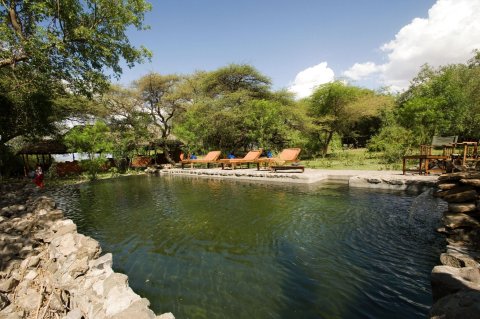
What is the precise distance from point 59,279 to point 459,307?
5.22m

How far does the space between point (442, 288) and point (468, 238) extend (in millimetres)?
2330

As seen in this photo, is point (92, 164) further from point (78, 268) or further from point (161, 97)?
point (78, 268)

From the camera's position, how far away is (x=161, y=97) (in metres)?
26.5

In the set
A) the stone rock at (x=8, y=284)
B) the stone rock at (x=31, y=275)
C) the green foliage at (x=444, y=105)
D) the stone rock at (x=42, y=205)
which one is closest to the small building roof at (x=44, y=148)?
the stone rock at (x=42, y=205)

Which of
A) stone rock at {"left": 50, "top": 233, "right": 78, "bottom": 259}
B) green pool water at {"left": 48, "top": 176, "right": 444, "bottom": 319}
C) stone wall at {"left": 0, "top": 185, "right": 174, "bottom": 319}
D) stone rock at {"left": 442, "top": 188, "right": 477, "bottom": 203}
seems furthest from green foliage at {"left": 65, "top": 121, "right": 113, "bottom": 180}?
stone rock at {"left": 442, "top": 188, "right": 477, "bottom": 203}

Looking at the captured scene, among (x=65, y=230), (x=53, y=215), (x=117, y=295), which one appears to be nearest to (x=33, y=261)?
(x=65, y=230)

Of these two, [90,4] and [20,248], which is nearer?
[20,248]

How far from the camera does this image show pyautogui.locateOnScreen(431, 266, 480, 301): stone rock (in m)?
2.78

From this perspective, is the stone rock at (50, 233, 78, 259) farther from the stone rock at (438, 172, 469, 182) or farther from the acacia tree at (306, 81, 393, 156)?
the acacia tree at (306, 81, 393, 156)

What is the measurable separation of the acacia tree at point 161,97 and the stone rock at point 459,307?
25530 mm

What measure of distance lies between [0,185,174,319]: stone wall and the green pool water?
66 cm

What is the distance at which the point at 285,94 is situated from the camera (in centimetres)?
2558

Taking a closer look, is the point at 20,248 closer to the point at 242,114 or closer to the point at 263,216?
the point at 263,216

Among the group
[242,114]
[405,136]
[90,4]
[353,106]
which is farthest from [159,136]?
[405,136]
